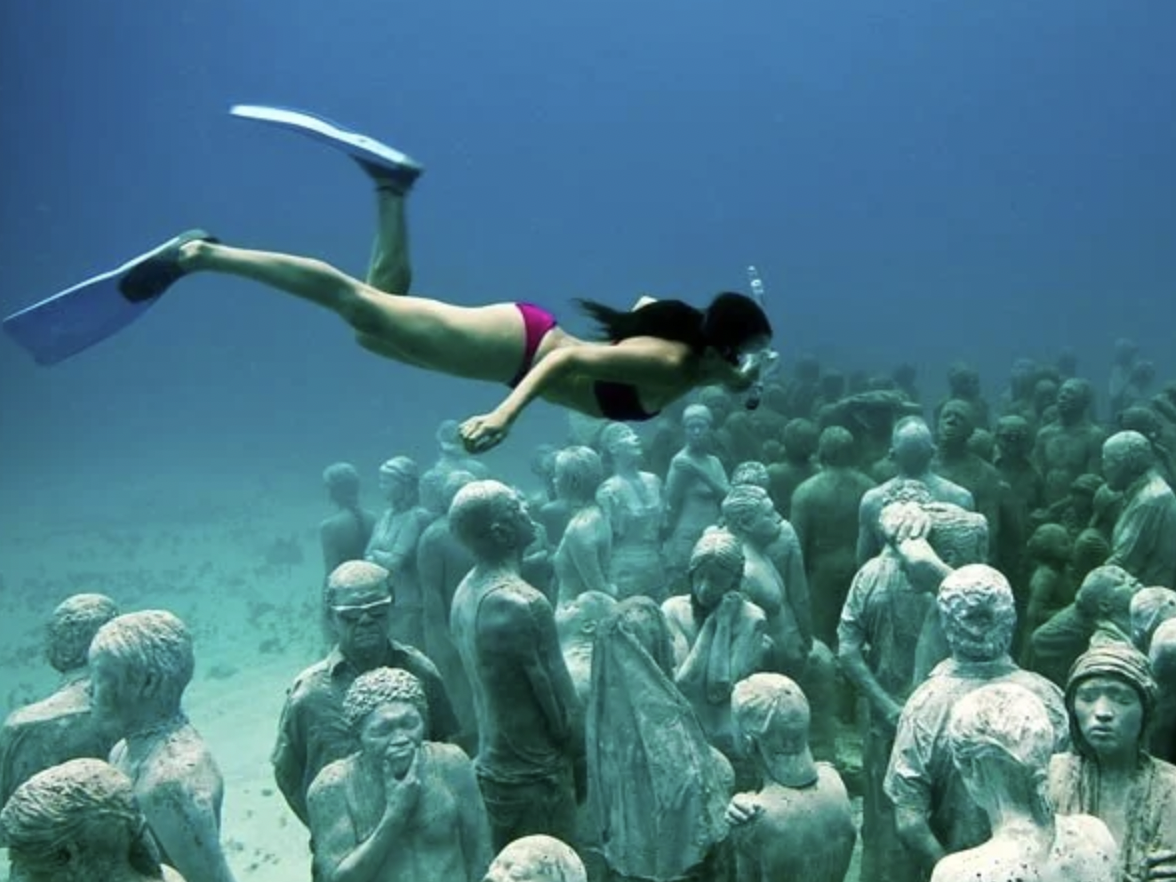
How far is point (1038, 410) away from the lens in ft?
48.3

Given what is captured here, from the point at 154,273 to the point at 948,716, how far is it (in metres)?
4.46

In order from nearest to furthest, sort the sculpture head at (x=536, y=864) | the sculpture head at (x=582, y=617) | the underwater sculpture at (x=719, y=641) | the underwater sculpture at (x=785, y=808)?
the sculpture head at (x=536, y=864), the underwater sculpture at (x=785, y=808), the underwater sculpture at (x=719, y=641), the sculpture head at (x=582, y=617)

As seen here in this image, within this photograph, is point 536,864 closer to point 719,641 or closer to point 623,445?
point 719,641

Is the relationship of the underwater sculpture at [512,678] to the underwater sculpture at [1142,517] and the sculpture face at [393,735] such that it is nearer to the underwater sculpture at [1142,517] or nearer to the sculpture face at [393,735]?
the sculpture face at [393,735]

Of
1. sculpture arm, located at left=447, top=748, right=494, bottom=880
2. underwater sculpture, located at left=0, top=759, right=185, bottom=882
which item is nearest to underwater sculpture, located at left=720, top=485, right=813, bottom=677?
sculpture arm, located at left=447, top=748, right=494, bottom=880

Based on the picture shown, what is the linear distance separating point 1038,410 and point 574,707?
10921mm

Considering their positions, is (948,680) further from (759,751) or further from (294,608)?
Result: (294,608)

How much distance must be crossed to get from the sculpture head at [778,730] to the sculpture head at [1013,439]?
6.64 m

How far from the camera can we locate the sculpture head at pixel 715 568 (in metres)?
6.34

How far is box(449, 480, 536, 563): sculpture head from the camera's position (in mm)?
5914

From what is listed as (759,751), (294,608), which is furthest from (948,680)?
(294,608)

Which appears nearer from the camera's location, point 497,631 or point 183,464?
point 497,631

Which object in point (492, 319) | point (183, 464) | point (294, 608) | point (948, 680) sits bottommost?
point (183, 464)

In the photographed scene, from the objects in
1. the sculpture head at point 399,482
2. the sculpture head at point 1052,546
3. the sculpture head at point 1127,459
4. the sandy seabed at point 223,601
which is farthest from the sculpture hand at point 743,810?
the sculpture head at point 399,482
